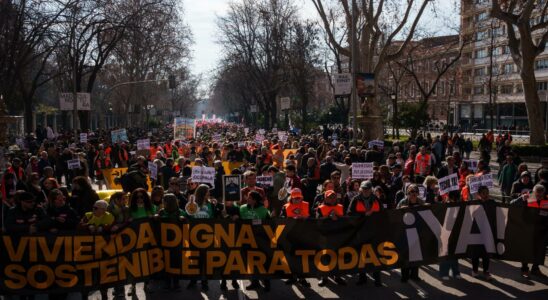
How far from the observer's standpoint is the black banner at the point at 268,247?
7215mm

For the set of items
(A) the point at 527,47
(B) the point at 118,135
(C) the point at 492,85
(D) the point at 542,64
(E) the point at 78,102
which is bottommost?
(B) the point at 118,135

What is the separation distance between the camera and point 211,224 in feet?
25.8

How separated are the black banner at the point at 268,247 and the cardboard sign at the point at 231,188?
1.73m

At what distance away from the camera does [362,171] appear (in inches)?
481

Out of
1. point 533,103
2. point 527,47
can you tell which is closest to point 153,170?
point 527,47

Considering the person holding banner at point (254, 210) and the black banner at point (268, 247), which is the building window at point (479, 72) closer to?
the black banner at point (268, 247)

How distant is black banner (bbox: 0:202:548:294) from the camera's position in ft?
23.7

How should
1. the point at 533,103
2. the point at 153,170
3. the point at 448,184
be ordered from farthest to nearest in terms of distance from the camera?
the point at 533,103 < the point at 153,170 < the point at 448,184

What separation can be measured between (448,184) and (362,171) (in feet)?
9.99

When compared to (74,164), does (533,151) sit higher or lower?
lower

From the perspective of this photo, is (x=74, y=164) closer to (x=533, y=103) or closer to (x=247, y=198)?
(x=247, y=198)

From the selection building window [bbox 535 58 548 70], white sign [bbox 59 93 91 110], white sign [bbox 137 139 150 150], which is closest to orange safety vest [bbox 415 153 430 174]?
white sign [bbox 137 139 150 150]

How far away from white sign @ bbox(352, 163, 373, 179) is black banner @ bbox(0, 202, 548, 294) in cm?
388

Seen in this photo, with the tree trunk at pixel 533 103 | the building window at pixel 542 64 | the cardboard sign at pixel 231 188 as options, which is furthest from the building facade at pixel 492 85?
the cardboard sign at pixel 231 188
